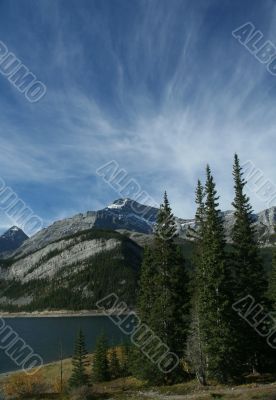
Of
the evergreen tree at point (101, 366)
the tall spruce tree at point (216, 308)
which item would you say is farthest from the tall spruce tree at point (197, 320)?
the evergreen tree at point (101, 366)

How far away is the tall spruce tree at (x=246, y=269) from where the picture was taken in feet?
160

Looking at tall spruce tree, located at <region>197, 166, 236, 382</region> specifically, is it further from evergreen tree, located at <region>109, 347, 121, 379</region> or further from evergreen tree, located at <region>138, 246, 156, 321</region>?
evergreen tree, located at <region>109, 347, 121, 379</region>

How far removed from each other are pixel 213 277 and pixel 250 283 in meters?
8.32

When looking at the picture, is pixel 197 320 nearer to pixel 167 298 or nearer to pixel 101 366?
pixel 167 298

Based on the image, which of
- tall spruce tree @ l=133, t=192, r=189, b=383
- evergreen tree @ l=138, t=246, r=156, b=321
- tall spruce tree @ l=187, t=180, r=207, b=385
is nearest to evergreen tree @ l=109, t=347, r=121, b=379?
evergreen tree @ l=138, t=246, r=156, b=321

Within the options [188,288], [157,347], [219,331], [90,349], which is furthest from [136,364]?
[90,349]

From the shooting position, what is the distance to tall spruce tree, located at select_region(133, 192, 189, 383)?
52375 millimetres

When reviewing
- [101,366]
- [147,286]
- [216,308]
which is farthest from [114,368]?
[216,308]

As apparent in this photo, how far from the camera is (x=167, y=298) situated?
52.2 m

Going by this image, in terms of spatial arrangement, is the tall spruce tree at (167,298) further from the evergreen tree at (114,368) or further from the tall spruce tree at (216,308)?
the evergreen tree at (114,368)

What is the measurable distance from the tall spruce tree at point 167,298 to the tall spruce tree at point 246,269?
737cm

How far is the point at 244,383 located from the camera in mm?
43344

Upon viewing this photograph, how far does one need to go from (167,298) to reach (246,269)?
428 inches

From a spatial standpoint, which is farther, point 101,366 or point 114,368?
point 114,368
